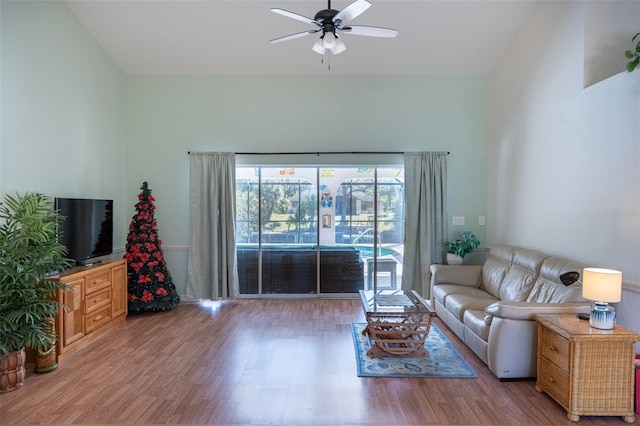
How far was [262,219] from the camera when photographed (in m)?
6.01

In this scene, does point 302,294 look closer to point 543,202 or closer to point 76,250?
point 76,250

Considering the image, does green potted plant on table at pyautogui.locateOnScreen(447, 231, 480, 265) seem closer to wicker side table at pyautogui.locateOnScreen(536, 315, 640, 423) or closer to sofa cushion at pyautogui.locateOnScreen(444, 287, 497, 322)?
sofa cushion at pyautogui.locateOnScreen(444, 287, 497, 322)

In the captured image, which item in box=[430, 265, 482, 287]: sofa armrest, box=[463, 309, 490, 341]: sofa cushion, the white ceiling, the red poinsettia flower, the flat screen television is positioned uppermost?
the white ceiling

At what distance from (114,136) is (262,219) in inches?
104

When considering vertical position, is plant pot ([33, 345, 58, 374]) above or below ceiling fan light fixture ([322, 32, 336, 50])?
below

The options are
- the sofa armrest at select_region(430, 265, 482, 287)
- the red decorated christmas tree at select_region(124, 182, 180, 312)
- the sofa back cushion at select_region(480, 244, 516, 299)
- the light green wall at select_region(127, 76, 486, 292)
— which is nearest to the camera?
the sofa back cushion at select_region(480, 244, 516, 299)

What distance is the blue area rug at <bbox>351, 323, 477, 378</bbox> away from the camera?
3.30 meters

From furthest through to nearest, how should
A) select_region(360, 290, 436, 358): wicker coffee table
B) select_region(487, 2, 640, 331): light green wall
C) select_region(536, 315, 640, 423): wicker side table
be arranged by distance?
select_region(360, 290, 436, 358): wicker coffee table → select_region(487, 2, 640, 331): light green wall → select_region(536, 315, 640, 423): wicker side table

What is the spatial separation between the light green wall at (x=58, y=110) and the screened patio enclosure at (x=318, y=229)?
2.01 m

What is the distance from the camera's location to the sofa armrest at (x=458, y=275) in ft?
16.5

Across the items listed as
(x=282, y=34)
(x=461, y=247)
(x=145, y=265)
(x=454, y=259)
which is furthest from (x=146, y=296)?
(x=461, y=247)

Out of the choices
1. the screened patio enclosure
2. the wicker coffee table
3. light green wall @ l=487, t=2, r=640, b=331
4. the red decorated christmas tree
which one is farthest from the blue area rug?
the red decorated christmas tree

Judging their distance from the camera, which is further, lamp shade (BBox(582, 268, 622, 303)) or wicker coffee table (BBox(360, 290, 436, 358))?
wicker coffee table (BBox(360, 290, 436, 358))

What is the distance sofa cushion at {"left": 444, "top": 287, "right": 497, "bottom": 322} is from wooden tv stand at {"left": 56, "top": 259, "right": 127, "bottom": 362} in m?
4.15
